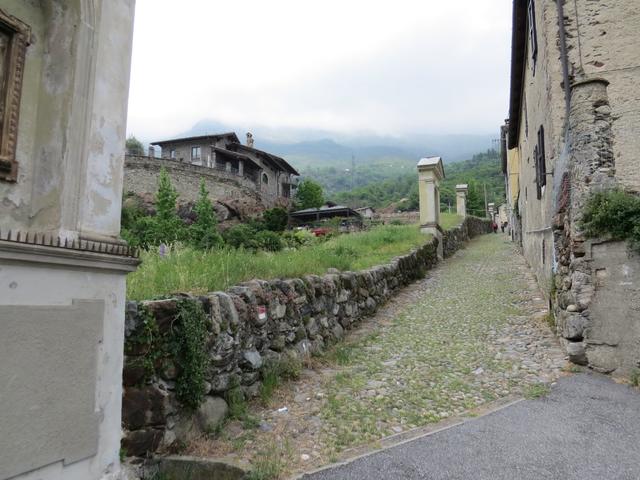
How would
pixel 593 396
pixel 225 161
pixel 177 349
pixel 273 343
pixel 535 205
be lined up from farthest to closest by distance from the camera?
pixel 225 161
pixel 535 205
pixel 273 343
pixel 593 396
pixel 177 349

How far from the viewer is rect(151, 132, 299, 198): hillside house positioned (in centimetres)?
5181

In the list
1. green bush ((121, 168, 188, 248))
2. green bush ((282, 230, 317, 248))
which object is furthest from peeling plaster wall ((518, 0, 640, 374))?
green bush ((121, 168, 188, 248))

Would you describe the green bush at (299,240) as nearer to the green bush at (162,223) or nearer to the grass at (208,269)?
the grass at (208,269)

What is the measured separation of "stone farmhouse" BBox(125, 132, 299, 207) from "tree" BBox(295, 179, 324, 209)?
2.82 m

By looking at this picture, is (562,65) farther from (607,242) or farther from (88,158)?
(88,158)

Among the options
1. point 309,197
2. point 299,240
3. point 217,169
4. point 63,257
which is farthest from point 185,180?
point 63,257

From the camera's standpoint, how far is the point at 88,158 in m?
2.96

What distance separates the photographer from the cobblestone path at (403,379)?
158 inches

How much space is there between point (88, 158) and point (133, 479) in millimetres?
2352

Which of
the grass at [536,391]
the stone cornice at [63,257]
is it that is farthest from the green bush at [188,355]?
the grass at [536,391]

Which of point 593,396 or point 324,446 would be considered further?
point 593,396

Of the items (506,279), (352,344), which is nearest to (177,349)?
(352,344)

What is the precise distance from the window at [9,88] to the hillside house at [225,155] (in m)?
47.6

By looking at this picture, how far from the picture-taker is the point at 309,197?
56250 millimetres
